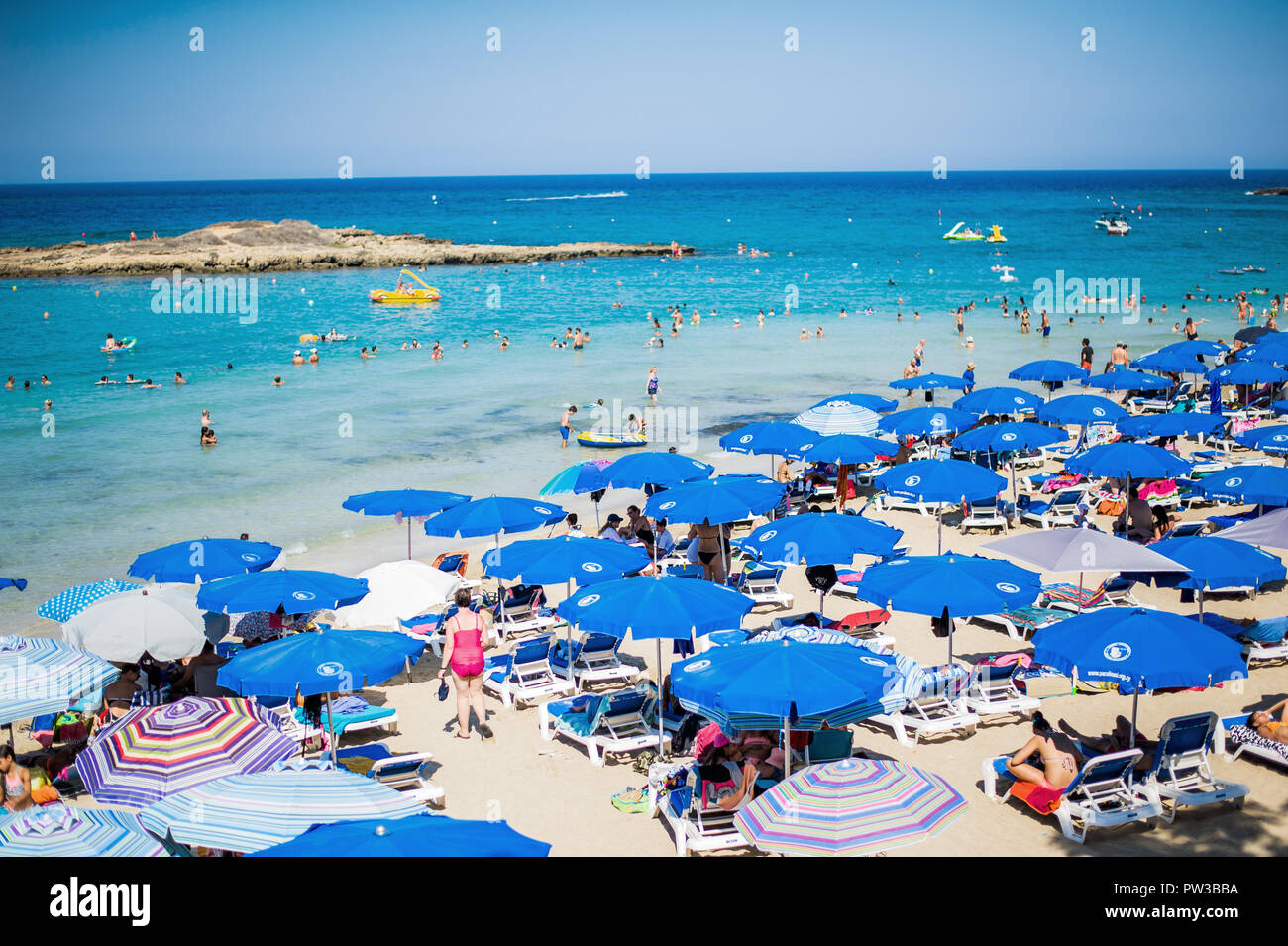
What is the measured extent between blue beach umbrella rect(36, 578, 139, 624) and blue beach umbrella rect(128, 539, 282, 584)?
56 centimetres

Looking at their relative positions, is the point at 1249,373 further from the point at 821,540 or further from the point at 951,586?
the point at 951,586

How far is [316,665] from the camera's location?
345 inches

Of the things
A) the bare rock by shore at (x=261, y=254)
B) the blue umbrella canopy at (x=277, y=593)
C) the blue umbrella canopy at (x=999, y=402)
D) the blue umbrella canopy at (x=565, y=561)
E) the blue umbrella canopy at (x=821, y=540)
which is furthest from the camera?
the bare rock by shore at (x=261, y=254)

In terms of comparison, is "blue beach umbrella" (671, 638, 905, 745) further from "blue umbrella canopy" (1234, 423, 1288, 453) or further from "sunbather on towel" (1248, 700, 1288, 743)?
"blue umbrella canopy" (1234, 423, 1288, 453)

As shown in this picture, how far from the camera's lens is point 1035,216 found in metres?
126

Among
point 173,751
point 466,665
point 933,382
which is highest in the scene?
point 933,382

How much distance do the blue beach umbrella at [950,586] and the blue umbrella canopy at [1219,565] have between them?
1622mm

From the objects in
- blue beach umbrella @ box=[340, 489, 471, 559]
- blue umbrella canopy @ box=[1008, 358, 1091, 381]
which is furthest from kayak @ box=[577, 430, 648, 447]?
blue beach umbrella @ box=[340, 489, 471, 559]

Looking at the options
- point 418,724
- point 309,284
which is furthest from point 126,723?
point 309,284

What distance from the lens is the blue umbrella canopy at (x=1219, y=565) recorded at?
10.4 m

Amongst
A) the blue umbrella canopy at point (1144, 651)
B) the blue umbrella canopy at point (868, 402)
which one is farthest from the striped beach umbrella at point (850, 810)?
the blue umbrella canopy at point (868, 402)

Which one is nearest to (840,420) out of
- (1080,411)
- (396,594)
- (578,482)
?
(1080,411)

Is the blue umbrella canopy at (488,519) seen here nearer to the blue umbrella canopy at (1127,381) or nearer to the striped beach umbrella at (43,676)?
the striped beach umbrella at (43,676)

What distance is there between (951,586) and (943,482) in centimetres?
400
